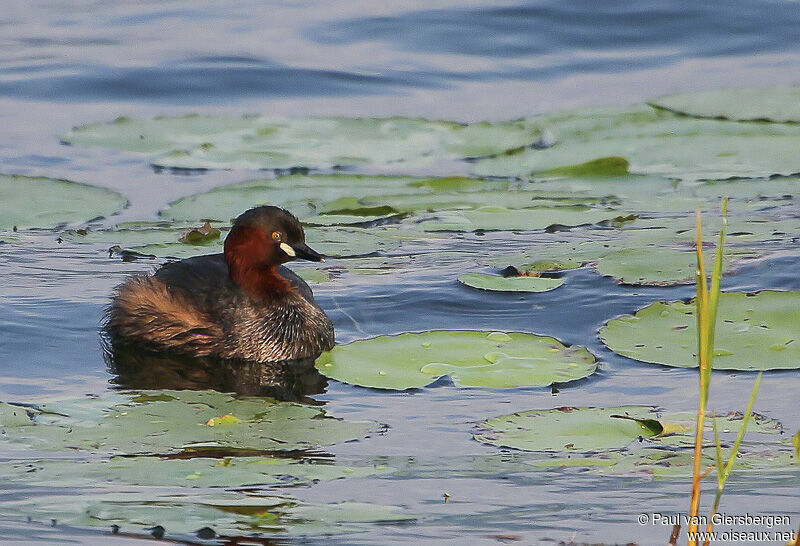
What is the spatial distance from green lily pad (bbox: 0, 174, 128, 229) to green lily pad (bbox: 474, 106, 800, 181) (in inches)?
113

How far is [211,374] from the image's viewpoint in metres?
7.80

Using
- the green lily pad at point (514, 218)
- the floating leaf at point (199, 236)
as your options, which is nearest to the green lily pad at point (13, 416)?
the floating leaf at point (199, 236)

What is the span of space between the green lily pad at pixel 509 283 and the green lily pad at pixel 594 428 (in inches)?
84.4

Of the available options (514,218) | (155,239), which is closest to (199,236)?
(155,239)

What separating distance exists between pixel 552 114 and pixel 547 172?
1.48m

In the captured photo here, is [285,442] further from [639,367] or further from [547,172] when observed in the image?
[547,172]

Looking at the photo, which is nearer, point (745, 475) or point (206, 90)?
point (745, 475)

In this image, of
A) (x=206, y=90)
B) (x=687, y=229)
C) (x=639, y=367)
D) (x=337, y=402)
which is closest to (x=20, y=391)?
(x=337, y=402)

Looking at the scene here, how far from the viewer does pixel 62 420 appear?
613 centimetres

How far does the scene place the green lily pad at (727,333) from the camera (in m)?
7.12

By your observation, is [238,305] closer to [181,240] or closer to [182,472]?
[181,240]

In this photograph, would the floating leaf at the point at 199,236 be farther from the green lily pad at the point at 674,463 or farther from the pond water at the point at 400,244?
the green lily pad at the point at 674,463

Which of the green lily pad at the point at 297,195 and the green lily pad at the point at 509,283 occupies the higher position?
the green lily pad at the point at 297,195

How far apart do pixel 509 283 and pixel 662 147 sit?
350cm
